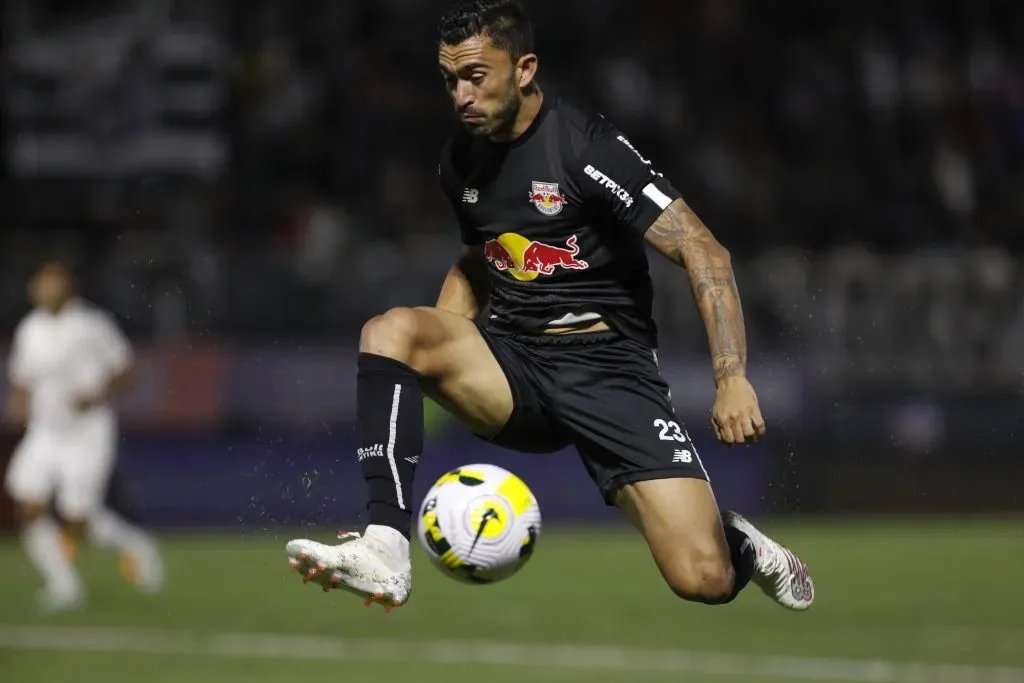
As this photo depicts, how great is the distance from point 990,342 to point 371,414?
11.7 metres

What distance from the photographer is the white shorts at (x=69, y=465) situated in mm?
14555

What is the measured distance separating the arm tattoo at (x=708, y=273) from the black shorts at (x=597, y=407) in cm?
62

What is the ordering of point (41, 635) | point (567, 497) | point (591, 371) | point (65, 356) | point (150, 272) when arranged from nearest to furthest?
point (591, 371)
point (41, 635)
point (65, 356)
point (150, 272)
point (567, 497)

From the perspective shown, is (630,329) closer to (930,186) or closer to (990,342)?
(990,342)

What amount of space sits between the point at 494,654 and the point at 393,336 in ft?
18.6

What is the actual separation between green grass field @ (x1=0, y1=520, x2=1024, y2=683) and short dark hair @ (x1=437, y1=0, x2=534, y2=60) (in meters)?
3.45

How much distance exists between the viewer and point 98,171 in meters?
18.3

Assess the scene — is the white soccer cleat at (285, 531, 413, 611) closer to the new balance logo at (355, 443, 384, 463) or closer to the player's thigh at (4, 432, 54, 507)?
the new balance logo at (355, 443, 384, 463)

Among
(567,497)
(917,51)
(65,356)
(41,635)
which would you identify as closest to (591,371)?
(41,635)

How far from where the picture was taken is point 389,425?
644 centimetres

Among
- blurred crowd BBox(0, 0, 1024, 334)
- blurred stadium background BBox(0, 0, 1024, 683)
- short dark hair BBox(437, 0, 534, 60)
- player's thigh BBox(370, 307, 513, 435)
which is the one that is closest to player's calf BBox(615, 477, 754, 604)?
player's thigh BBox(370, 307, 513, 435)

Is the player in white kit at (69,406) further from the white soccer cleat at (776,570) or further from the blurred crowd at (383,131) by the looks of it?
the white soccer cleat at (776,570)

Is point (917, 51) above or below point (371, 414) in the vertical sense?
below

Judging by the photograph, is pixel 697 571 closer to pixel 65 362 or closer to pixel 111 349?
pixel 111 349
